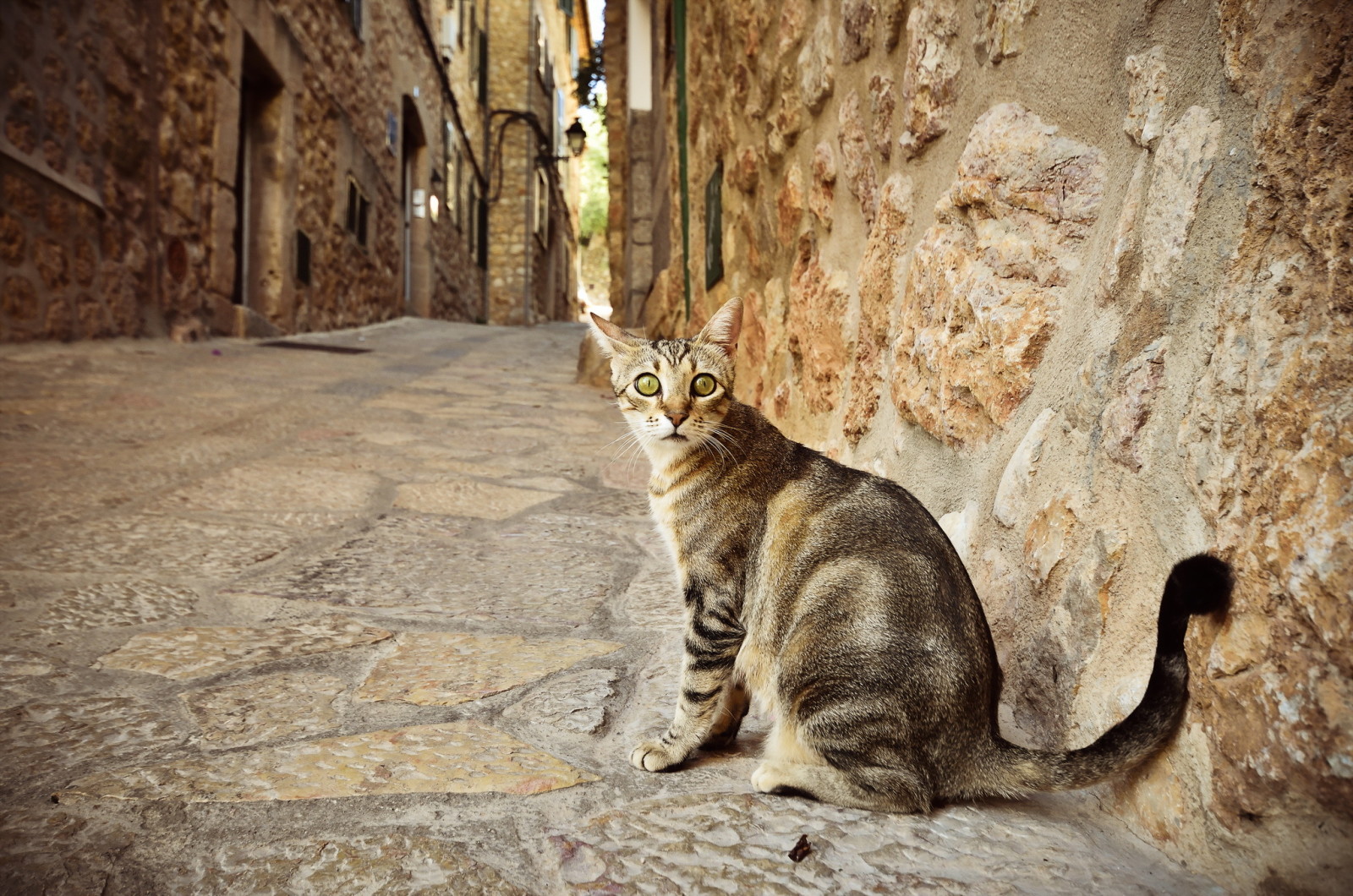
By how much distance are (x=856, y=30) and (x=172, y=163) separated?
654cm

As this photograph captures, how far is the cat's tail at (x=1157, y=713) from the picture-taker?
1.03 metres

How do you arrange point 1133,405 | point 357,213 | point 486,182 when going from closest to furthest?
point 1133,405 → point 357,213 → point 486,182

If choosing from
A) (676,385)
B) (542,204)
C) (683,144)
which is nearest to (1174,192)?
(676,385)

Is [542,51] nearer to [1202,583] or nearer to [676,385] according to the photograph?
[676,385]

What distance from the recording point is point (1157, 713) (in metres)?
1.10

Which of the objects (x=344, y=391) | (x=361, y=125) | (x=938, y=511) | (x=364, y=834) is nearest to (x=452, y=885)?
(x=364, y=834)

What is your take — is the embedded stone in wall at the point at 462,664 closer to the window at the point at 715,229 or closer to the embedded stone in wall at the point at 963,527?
the embedded stone in wall at the point at 963,527

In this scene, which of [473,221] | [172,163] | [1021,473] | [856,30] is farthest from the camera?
[473,221]

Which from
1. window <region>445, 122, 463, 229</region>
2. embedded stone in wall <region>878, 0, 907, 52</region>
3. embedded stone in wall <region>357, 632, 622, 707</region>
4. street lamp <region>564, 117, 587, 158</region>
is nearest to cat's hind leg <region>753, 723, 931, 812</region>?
embedded stone in wall <region>357, 632, 622, 707</region>

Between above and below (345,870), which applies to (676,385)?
above

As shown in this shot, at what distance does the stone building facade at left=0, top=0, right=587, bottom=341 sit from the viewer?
207 inches

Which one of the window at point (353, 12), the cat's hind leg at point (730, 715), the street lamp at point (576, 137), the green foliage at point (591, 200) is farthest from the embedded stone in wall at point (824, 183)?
the green foliage at point (591, 200)

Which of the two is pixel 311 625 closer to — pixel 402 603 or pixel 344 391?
pixel 402 603

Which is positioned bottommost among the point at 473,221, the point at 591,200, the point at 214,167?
the point at 214,167
